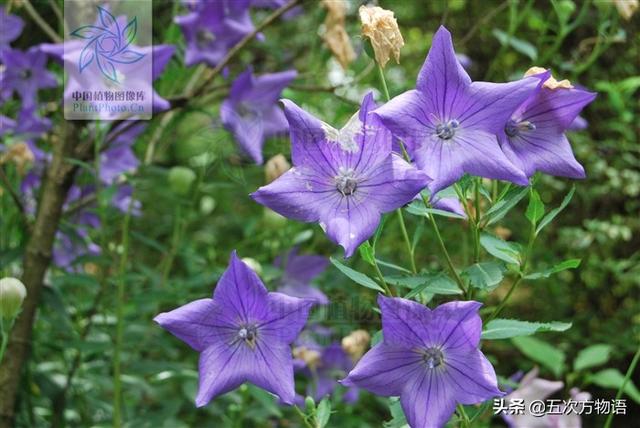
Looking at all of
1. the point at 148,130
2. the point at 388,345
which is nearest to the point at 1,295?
the point at 388,345

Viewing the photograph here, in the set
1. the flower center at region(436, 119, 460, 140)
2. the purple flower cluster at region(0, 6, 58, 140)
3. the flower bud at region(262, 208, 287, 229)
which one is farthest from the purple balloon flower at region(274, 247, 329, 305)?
the flower center at region(436, 119, 460, 140)

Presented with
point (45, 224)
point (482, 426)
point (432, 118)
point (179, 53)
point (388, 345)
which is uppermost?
point (179, 53)

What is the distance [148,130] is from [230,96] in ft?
0.79

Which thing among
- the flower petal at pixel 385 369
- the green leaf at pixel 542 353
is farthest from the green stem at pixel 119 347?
the green leaf at pixel 542 353

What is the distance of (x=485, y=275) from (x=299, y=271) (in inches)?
30.7

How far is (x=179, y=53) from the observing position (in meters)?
1.69

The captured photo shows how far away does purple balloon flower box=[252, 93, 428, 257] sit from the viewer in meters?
0.84

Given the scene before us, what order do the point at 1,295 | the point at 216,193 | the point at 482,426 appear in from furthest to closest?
the point at 216,193 < the point at 482,426 < the point at 1,295

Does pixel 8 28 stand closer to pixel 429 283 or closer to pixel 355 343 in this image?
pixel 355 343

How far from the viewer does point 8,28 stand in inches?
63.9

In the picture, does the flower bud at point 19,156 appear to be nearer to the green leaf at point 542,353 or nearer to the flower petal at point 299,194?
the flower petal at point 299,194

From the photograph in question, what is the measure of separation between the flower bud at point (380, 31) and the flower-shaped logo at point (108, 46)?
0.66 metres

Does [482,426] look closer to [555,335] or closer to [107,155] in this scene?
[555,335]

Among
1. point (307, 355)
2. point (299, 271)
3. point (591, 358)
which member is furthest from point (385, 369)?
point (591, 358)
